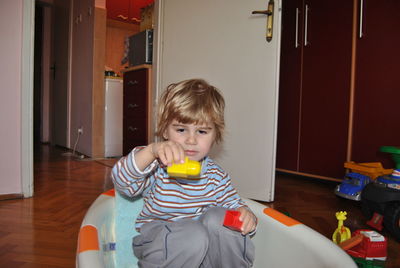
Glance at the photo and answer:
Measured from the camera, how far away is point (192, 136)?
2.50 ft

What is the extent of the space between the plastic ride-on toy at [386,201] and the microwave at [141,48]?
1613mm

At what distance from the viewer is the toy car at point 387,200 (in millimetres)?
1203

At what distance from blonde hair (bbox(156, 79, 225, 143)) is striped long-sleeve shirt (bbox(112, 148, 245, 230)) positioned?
0.36 ft

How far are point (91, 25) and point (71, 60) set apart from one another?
29.0 inches

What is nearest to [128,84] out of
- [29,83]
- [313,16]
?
[29,83]

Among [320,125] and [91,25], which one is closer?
[320,125]

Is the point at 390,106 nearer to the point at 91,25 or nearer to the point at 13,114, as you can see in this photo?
the point at 13,114

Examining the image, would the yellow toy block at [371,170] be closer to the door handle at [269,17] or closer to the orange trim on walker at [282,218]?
the door handle at [269,17]

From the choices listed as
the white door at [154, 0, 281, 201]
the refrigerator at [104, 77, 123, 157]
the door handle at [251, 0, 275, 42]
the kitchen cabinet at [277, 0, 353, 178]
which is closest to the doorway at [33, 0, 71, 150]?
the refrigerator at [104, 77, 123, 157]

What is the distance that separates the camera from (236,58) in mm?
1713

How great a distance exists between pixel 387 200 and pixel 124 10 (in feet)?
11.4

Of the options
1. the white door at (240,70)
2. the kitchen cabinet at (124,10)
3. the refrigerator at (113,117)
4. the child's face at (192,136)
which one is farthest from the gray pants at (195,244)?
the kitchen cabinet at (124,10)

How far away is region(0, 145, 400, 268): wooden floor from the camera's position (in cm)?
104

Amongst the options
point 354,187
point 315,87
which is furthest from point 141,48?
point 354,187
